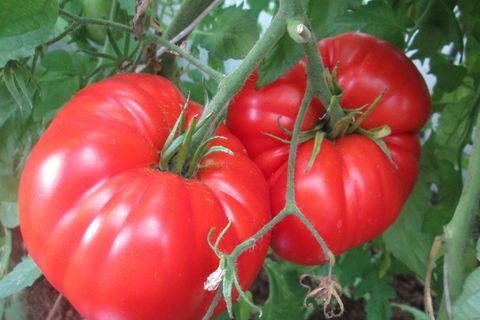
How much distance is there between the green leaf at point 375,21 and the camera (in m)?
0.70

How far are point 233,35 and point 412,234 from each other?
0.32m

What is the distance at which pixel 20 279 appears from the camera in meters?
0.68

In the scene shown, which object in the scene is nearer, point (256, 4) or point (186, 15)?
point (186, 15)

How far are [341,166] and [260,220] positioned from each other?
114 millimetres

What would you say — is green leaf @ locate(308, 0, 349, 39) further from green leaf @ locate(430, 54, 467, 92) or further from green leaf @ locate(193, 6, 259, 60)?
green leaf @ locate(430, 54, 467, 92)

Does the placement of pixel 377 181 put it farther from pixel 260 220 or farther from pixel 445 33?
pixel 445 33

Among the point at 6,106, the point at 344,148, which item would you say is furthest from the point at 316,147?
the point at 6,106

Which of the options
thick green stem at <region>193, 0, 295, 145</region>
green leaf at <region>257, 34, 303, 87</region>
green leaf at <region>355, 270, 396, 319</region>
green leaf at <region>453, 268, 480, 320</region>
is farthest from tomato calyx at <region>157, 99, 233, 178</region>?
green leaf at <region>355, 270, 396, 319</region>

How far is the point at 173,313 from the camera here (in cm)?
49

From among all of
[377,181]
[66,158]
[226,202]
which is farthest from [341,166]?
[66,158]

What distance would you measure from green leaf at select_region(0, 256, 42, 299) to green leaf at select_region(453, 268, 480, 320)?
0.41 metres

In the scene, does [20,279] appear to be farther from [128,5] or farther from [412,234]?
[412,234]

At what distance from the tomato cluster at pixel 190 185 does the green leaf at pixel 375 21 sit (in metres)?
0.03

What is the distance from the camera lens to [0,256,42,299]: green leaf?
67cm
